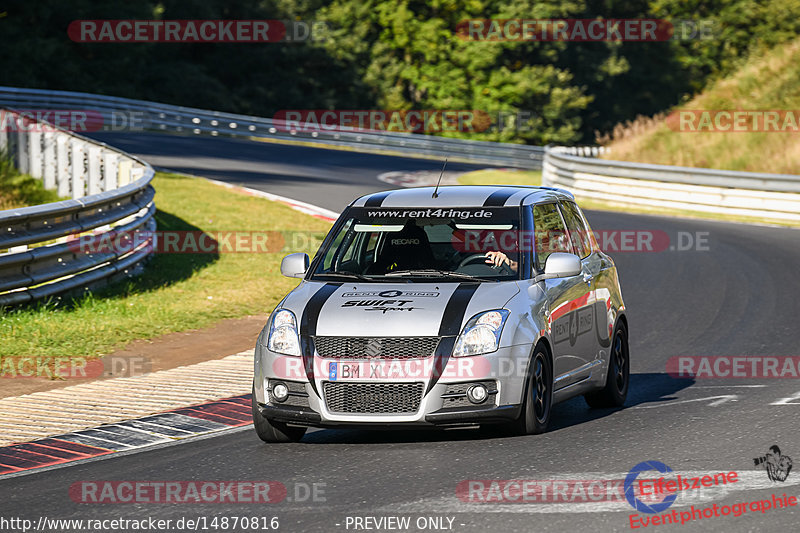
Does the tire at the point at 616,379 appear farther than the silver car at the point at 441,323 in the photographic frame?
Yes

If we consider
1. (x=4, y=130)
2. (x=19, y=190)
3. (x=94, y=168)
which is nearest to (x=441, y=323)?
(x=94, y=168)

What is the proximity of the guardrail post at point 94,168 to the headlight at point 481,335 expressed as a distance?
42.5ft

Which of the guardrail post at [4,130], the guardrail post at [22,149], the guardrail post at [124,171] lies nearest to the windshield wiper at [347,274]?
the guardrail post at [124,171]

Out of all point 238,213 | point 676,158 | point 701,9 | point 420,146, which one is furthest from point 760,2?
point 238,213

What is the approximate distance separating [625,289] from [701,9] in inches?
2596

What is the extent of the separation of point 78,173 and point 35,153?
1493mm

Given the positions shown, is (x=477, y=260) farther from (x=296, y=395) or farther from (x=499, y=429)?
(x=296, y=395)

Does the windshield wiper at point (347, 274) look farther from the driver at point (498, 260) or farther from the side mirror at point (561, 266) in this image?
the side mirror at point (561, 266)

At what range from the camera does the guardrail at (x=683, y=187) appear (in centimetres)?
2538

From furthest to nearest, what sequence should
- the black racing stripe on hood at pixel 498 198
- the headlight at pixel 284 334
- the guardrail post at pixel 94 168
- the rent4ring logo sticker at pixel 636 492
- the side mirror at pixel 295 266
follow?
the guardrail post at pixel 94 168
the black racing stripe on hood at pixel 498 198
the side mirror at pixel 295 266
the headlight at pixel 284 334
the rent4ring logo sticker at pixel 636 492

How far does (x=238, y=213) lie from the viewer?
69.6 feet

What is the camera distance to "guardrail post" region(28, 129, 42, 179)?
20.5 m

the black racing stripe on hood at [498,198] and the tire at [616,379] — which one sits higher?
the black racing stripe on hood at [498,198]

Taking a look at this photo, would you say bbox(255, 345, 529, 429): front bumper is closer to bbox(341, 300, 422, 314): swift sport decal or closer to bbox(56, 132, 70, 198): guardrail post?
bbox(341, 300, 422, 314): swift sport decal
